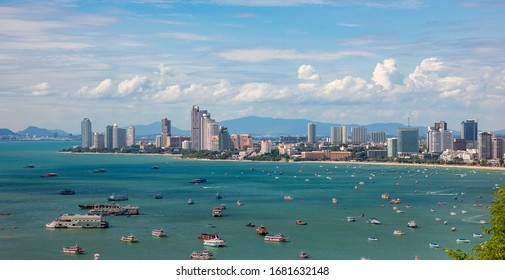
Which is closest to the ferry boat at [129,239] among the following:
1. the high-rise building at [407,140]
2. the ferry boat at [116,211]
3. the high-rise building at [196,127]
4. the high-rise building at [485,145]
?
the ferry boat at [116,211]

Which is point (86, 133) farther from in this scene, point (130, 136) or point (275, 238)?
point (275, 238)

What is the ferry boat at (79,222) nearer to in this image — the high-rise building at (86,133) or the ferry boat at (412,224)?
the ferry boat at (412,224)

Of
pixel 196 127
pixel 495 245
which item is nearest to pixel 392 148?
pixel 196 127

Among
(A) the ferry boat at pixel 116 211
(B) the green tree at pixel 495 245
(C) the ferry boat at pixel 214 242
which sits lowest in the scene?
(C) the ferry boat at pixel 214 242

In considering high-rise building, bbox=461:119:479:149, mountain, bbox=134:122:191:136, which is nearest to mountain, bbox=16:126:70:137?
mountain, bbox=134:122:191:136

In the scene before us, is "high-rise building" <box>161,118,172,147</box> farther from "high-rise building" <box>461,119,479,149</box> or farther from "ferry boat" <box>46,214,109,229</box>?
"ferry boat" <box>46,214,109,229</box>
